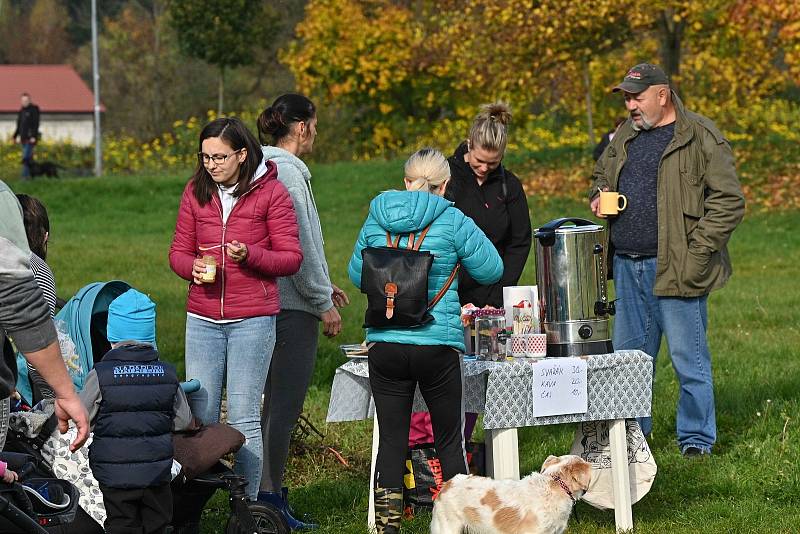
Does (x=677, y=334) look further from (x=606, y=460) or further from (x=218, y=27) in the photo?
(x=218, y=27)

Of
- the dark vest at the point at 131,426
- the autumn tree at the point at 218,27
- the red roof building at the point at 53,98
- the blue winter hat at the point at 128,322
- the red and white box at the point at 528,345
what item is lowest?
the dark vest at the point at 131,426

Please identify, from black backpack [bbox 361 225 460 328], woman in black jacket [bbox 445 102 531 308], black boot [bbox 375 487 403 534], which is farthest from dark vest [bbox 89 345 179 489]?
woman in black jacket [bbox 445 102 531 308]

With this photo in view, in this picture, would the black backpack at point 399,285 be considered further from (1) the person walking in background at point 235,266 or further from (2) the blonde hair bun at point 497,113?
(2) the blonde hair bun at point 497,113

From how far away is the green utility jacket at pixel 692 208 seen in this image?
286 inches

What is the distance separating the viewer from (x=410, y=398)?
18.5 ft

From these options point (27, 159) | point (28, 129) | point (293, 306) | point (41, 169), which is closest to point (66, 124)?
point (28, 129)

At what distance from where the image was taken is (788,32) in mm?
21531

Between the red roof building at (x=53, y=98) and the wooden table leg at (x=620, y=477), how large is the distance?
54.5m

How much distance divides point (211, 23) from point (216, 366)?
3023 centimetres

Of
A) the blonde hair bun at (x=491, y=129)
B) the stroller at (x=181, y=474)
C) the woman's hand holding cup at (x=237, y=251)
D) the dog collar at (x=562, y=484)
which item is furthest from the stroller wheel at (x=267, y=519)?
the blonde hair bun at (x=491, y=129)

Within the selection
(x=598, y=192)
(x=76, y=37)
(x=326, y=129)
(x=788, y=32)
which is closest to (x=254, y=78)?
(x=326, y=129)

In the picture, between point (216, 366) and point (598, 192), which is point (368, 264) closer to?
point (216, 366)

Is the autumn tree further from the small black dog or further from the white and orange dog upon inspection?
the white and orange dog

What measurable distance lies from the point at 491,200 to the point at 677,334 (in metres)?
1.40
